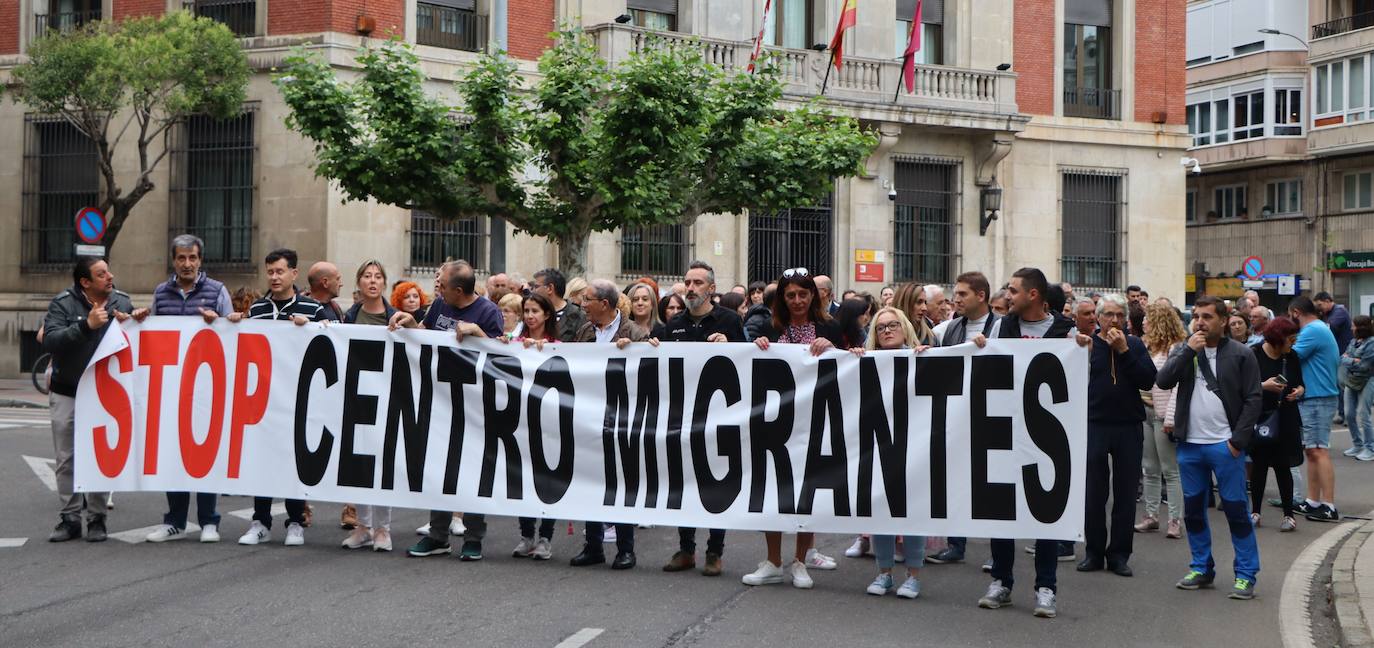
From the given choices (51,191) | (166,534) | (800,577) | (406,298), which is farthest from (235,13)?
(800,577)

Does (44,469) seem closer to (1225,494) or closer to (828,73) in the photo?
(1225,494)

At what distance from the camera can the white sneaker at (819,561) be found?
9.33 meters

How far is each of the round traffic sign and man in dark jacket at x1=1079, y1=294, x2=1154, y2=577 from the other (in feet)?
52.3

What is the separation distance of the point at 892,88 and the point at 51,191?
1506cm

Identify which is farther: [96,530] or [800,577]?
[96,530]

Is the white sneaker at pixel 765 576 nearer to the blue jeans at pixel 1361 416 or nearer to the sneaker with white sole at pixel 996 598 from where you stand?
the sneaker with white sole at pixel 996 598

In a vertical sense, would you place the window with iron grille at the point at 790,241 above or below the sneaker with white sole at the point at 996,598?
above

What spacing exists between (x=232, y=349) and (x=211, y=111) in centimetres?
1467

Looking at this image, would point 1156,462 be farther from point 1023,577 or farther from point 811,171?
point 811,171

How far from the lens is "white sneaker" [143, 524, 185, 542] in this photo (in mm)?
9695

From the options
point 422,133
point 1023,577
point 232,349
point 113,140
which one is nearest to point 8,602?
point 232,349

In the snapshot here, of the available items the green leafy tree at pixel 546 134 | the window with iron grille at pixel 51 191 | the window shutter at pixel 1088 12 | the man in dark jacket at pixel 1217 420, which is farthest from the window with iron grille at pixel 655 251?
the man in dark jacket at pixel 1217 420

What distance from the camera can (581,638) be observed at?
702cm

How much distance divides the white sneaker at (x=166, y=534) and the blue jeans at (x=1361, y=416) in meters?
13.7
